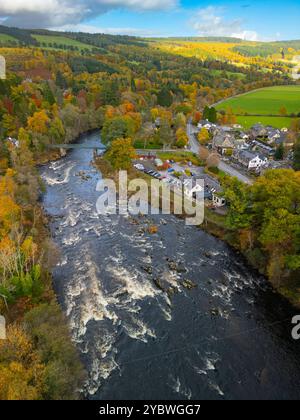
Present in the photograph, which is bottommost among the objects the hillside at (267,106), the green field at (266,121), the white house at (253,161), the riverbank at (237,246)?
the riverbank at (237,246)

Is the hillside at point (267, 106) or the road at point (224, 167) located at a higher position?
the hillside at point (267, 106)

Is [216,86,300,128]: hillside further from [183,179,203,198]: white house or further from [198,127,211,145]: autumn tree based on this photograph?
[183,179,203,198]: white house

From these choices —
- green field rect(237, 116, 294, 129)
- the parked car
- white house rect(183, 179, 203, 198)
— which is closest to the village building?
the parked car

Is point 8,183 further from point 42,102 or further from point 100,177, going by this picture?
point 42,102

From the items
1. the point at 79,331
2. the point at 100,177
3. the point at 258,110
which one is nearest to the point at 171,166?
the point at 100,177

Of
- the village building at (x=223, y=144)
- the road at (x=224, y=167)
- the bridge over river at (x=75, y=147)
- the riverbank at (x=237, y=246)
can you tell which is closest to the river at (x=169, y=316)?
the riverbank at (x=237, y=246)

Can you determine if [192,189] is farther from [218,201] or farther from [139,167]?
[139,167]

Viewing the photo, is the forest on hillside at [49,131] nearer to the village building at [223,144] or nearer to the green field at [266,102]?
the green field at [266,102]
